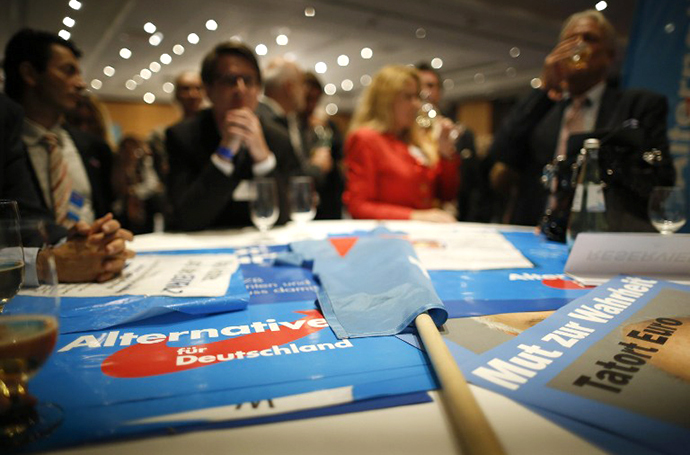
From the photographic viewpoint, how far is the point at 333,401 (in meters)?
0.42

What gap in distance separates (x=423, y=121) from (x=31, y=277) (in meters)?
1.90

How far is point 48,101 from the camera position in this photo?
1.45 m

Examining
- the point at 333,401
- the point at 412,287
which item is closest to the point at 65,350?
the point at 333,401

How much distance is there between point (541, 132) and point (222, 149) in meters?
1.31

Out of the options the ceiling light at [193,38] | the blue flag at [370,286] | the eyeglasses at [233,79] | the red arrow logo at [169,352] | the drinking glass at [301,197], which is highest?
the ceiling light at [193,38]

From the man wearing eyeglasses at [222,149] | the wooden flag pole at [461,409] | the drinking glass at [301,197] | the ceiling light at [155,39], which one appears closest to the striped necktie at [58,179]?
the man wearing eyeglasses at [222,149]

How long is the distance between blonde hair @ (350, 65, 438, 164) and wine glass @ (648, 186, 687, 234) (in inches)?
44.6

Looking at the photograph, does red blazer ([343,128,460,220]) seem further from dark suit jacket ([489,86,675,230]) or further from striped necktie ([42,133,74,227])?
striped necktie ([42,133,74,227])

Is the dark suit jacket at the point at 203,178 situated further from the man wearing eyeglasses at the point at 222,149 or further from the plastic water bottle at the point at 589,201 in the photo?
the plastic water bottle at the point at 589,201

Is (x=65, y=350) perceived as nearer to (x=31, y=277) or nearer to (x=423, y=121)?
(x=31, y=277)

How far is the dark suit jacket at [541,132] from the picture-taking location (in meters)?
1.60

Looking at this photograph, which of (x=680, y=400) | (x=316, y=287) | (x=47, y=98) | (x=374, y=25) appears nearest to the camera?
(x=680, y=400)

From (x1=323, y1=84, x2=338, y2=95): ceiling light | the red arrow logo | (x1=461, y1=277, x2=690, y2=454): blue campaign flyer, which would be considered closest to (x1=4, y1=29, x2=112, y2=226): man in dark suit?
the red arrow logo

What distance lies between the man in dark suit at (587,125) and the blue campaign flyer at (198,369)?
92 centimetres
